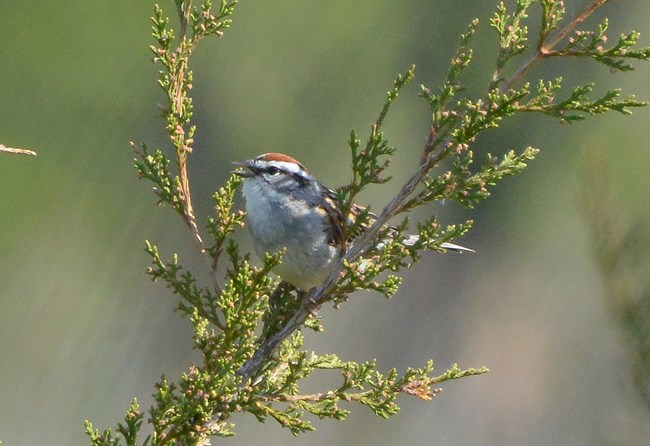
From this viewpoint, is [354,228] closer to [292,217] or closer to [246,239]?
[292,217]

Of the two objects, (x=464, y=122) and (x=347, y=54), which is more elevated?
(x=347, y=54)

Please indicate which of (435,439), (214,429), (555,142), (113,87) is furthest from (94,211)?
(214,429)

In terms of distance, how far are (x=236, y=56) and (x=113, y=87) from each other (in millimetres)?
1593

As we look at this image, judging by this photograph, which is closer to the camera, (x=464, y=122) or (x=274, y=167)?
(x=464, y=122)

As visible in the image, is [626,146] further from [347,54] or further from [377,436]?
[377,436]

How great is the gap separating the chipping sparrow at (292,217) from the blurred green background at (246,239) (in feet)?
13.7

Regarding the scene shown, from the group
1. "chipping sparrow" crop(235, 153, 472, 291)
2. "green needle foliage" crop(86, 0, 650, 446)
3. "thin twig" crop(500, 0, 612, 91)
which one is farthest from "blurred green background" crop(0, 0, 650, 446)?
"thin twig" crop(500, 0, 612, 91)

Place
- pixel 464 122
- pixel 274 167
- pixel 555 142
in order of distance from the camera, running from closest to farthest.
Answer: pixel 464 122 < pixel 274 167 < pixel 555 142

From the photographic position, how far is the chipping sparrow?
2.72 metres

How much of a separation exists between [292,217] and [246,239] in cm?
660

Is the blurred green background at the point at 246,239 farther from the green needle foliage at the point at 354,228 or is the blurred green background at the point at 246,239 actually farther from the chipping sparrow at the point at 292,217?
the green needle foliage at the point at 354,228

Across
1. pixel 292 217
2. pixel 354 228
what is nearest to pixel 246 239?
pixel 292 217

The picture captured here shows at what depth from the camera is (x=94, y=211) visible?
8.80 meters

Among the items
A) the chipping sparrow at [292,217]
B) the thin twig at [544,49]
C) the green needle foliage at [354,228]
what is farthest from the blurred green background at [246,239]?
the thin twig at [544,49]
